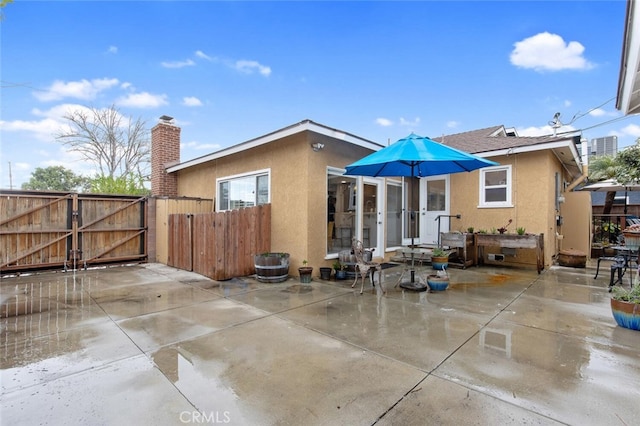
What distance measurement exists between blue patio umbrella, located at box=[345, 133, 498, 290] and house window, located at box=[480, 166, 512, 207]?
2.62 metres

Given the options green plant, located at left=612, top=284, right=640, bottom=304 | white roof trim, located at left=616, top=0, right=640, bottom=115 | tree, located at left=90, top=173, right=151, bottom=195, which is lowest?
green plant, located at left=612, top=284, right=640, bottom=304

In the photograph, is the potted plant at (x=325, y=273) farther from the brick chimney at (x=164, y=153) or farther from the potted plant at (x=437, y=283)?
the brick chimney at (x=164, y=153)

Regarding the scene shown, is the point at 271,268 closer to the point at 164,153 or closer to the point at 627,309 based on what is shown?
the point at 627,309

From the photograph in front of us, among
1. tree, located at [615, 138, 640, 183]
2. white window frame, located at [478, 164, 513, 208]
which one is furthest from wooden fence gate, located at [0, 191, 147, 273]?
tree, located at [615, 138, 640, 183]

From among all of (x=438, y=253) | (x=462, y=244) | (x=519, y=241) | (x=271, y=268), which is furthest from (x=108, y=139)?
(x=519, y=241)

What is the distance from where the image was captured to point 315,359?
2.82 m

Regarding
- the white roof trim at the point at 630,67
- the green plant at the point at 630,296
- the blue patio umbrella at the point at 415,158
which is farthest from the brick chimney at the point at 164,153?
the green plant at the point at 630,296

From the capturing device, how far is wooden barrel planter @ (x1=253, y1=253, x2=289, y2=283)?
6.01 meters

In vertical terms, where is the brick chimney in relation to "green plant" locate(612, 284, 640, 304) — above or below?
above

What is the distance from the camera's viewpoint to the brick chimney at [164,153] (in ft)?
33.1

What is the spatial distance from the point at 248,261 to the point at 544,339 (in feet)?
17.0

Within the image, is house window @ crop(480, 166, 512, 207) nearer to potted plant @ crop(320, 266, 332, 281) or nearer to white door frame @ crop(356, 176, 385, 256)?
white door frame @ crop(356, 176, 385, 256)

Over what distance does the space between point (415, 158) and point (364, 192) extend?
2.95m

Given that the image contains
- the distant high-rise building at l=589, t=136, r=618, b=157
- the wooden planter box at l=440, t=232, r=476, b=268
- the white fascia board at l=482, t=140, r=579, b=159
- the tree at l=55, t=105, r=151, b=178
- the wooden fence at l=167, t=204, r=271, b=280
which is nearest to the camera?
the wooden fence at l=167, t=204, r=271, b=280
